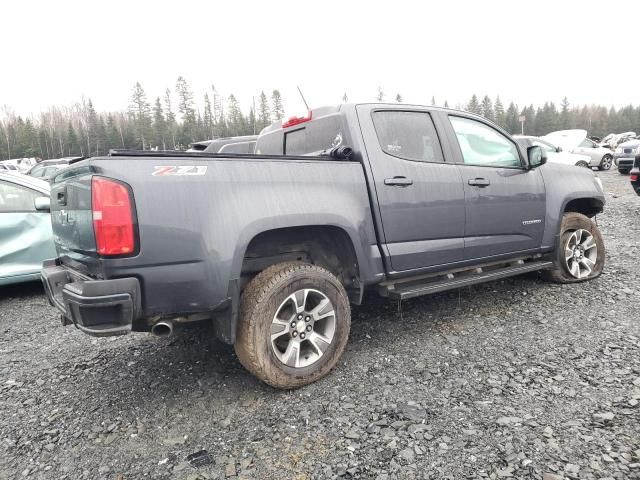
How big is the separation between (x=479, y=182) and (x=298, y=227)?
1.75 meters

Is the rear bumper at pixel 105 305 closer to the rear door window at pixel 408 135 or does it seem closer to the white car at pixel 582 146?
the rear door window at pixel 408 135

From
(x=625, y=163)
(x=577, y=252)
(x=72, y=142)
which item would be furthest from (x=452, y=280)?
(x=72, y=142)

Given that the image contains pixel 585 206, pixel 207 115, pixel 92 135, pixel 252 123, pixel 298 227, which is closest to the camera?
pixel 298 227

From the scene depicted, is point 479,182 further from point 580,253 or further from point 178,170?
point 178,170

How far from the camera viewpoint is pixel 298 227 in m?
2.89

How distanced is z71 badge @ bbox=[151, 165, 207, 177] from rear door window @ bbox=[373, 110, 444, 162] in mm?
1435

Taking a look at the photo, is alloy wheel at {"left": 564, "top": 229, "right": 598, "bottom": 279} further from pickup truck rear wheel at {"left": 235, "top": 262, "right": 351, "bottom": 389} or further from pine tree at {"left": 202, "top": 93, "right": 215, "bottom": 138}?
pine tree at {"left": 202, "top": 93, "right": 215, "bottom": 138}

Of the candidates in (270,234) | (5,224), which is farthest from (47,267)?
(5,224)

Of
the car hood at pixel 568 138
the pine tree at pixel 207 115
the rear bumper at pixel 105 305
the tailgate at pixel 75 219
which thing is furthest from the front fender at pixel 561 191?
the pine tree at pixel 207 115

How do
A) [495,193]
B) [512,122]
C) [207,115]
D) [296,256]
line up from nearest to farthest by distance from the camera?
[296,256], [495,193], [512,122], [207,115]

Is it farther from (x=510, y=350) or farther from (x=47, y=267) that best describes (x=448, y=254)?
(x=47, y=267)

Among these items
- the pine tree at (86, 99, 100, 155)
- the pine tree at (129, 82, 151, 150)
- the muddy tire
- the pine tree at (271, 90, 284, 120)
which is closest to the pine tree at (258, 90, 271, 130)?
the pine tree at (271, 90, 284, 120)

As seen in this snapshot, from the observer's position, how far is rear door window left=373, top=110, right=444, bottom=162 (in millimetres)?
3371

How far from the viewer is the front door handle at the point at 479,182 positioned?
3.66 meters
